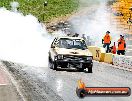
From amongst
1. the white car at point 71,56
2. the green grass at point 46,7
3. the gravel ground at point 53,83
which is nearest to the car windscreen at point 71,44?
the white car at point 71,56

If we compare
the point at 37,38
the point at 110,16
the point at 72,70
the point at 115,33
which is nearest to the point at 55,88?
the point at 72,70

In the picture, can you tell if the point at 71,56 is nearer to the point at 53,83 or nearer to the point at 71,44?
the point at 71,44

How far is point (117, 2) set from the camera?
81.9m

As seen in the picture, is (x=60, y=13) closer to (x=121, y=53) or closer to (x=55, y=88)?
(x=121, y=53)

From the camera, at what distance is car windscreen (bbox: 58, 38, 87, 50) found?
21.4 metres

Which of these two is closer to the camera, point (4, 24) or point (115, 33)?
point (4, 24)

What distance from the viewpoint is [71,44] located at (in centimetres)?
2145

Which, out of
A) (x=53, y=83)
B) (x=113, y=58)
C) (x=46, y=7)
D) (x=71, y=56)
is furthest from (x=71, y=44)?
(x=46, y=7)

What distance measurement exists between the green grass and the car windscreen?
6893 cm

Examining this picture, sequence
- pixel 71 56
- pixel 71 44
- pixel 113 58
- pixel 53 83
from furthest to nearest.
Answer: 1. pixel 113 58
2. pixel 71 44
3. pixel 71 56
4. pixel 53 83

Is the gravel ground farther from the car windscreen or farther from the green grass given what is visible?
the green grass

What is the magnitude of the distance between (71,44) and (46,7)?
84.5 m

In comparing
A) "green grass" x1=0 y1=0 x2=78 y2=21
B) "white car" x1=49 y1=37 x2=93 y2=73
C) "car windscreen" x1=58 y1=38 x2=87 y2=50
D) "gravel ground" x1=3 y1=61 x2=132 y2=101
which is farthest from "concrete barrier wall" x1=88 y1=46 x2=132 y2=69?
"green grass" x1=0 y1=0 x2=78 y2=21

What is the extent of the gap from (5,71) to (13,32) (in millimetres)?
20406
